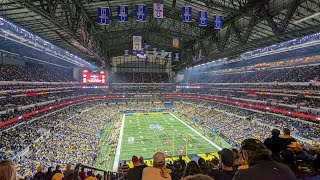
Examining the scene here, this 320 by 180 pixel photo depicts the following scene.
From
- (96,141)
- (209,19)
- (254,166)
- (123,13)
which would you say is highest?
(209,19)

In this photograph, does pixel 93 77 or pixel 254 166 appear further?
pixel 93 77

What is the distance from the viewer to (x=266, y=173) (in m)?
2.10

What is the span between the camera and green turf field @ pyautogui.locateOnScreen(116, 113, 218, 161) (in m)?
29.3

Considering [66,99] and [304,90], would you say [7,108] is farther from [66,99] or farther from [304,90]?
[304,90]

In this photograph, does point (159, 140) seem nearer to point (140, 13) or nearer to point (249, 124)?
point (249, 124)

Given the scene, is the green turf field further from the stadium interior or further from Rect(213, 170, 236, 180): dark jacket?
Rect(213, 170, 236, 180): dark jacket

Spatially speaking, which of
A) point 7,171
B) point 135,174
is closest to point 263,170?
point 135,174

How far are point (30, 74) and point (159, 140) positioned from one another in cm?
2402

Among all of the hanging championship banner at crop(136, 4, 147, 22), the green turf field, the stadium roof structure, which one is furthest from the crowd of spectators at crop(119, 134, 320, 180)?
the green turf field

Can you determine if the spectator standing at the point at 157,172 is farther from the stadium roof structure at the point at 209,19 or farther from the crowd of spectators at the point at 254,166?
the stadium roof structure at the point at 209,19

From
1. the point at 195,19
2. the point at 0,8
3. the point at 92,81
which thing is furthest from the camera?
the point at 92,81

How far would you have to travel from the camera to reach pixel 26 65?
131 feet

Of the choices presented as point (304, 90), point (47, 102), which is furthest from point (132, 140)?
point (304, 90)

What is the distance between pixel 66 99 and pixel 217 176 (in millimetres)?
44702
